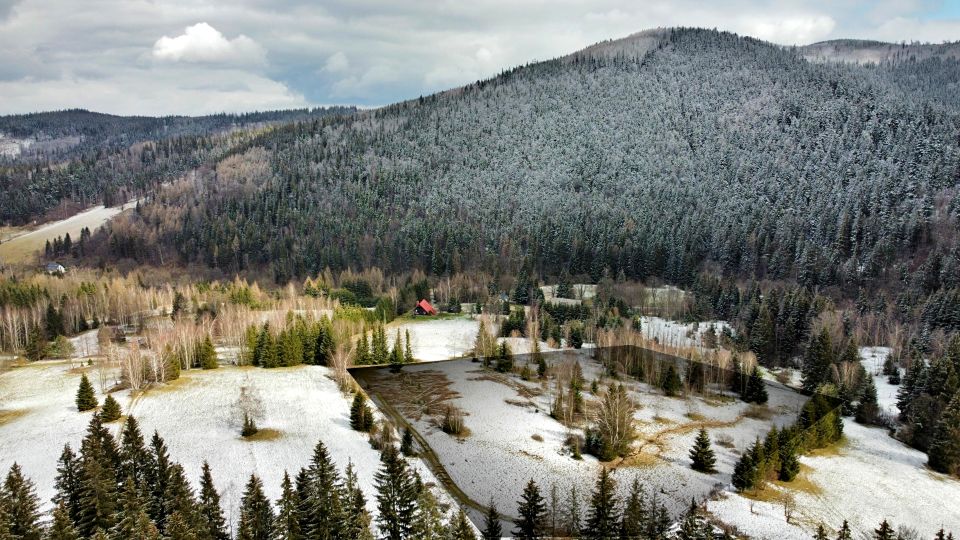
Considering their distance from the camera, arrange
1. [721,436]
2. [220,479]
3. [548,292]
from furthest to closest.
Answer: [548,292] < [721,436] < [220,479]

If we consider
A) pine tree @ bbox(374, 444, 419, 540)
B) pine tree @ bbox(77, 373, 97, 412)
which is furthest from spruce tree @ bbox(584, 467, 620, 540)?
pine tree @ bbox(77, 373, 97, 412)

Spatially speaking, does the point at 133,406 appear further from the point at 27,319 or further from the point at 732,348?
the point at 732,348

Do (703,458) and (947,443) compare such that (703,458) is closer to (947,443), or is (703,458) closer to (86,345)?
(947,443)

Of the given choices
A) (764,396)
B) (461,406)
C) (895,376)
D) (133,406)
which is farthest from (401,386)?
(895,376)

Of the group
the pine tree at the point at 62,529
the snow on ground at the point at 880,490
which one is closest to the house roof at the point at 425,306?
the snow on ground at the point at 880,490

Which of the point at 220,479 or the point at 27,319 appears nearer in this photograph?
the point at 220,479

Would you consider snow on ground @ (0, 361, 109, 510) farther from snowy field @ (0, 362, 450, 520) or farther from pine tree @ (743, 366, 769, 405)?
pine tree @ (743, 366, 769, 405)
